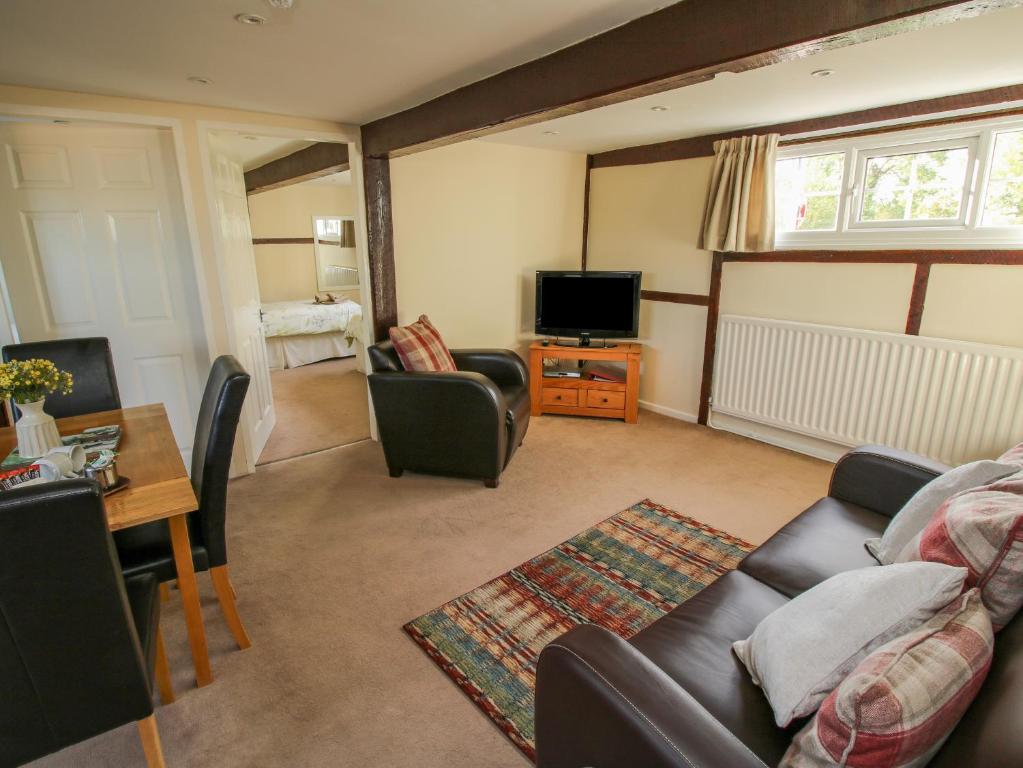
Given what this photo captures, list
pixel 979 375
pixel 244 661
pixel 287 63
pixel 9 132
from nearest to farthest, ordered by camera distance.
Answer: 1. pixel 244 661
2. pixel 287 63
3. pixel 9 132
4. pixel 979 375

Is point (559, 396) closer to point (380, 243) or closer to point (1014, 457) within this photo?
point (380, 243)

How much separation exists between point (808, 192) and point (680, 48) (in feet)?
7.90

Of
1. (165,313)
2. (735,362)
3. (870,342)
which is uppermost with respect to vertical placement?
(165,313)

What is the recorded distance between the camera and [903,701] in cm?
78

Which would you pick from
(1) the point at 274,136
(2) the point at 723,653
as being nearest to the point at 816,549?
(2) the point at 723,653

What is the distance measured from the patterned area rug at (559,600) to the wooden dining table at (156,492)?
27.8 inches

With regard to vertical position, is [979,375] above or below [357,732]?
above

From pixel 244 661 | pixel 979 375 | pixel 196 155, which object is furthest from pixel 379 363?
pixel 979 375

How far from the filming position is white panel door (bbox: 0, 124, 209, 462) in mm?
2707

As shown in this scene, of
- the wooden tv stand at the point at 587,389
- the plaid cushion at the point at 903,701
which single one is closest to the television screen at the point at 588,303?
the wooden tv stand at the point at 587,389

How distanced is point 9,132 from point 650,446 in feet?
13.0

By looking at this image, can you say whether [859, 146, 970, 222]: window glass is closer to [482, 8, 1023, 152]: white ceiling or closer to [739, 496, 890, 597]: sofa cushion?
[482, 8, 1023, 152]: white ceiling

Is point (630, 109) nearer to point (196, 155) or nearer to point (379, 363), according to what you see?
point (379, 363)

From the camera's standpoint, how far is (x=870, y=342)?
10.5ft
